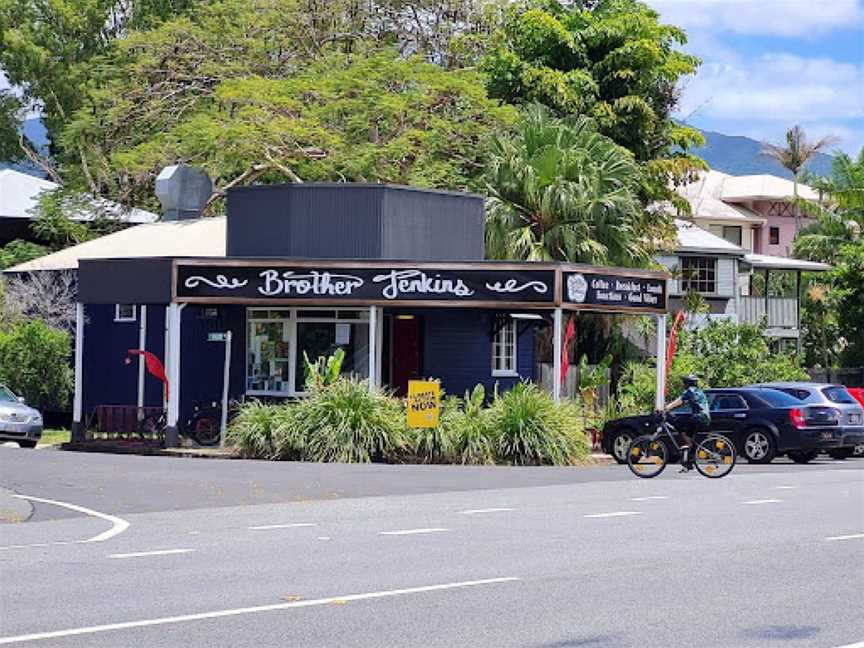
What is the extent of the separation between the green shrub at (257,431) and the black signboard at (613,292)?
5.98 metres

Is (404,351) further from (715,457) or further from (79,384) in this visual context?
(715,457)

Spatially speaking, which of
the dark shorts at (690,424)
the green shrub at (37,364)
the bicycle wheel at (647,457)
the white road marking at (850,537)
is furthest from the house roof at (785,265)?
the white road marking at (850,537)

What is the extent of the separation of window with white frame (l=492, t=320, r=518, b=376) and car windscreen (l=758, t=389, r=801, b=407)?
6534mm

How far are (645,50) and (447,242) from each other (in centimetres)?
1615

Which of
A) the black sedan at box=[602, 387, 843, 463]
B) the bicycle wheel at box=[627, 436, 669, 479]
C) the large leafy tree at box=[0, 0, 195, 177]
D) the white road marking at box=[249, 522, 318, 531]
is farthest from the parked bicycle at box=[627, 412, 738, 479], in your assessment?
the large leafy tree at box=[0, 0, 195, 177]

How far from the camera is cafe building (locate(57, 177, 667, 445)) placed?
31.3 m

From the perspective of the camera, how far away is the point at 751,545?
602 inches

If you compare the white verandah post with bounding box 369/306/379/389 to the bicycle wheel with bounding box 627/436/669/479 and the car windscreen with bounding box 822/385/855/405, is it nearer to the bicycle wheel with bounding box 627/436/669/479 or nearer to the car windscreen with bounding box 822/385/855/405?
the bicycle wheel with bounding box 627/436/669/479

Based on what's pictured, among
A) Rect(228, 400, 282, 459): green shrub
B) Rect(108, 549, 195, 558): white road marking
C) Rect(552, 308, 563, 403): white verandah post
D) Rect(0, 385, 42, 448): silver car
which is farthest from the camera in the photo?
Rect(0, 385, 42, 448): silver car

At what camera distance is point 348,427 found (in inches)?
1139

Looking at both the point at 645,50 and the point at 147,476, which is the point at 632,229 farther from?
the point at 147,476

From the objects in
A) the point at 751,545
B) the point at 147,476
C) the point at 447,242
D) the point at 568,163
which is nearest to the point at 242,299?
the point at 447,242

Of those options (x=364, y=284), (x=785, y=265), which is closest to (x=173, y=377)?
(x=364, y=284)

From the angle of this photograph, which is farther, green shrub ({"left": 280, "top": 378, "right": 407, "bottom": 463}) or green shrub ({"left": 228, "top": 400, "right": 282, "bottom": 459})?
green shrub ({"left": 228, "top": 400, "right": 282, "bottom": 459})
